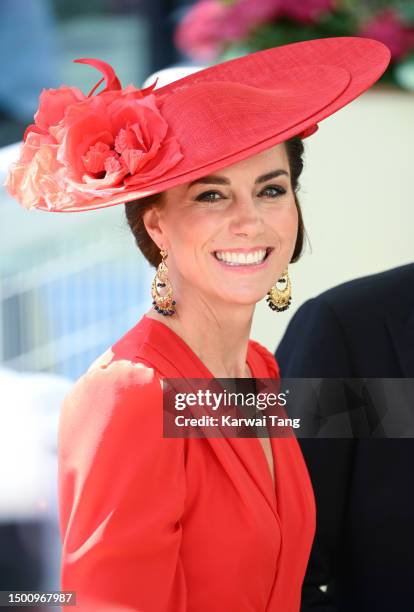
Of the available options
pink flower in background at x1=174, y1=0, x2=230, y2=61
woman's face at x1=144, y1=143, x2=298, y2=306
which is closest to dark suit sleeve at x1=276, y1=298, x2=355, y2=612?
woman's face at x1=144, y1=143, x2=298, y2=306

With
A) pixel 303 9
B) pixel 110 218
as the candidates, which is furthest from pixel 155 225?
pixel 110 218

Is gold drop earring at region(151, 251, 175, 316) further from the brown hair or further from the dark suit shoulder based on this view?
the dark suit shoulder

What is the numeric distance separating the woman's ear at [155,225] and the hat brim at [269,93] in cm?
→ 13

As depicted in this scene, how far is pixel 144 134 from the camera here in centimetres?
158

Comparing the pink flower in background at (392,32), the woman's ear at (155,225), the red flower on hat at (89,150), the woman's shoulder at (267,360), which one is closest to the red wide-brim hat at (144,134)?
the red flower on hat at (89,150)

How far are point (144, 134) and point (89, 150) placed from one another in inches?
3.2

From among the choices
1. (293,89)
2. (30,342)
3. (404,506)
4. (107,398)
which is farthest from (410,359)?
(30,342)

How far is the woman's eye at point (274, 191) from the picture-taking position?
1.65 metres

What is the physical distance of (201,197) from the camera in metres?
→ 1.60

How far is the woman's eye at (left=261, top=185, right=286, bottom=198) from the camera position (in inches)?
65.1

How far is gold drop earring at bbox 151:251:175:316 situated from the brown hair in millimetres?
45

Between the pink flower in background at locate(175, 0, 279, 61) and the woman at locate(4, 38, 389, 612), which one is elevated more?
the pink flower in background at locate(175, 0, 279, 61)

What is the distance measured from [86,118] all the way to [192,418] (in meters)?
0.45

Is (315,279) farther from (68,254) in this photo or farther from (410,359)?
(68,254)
